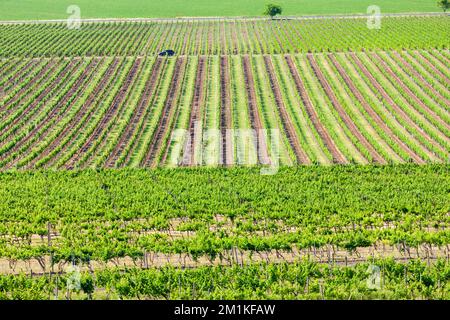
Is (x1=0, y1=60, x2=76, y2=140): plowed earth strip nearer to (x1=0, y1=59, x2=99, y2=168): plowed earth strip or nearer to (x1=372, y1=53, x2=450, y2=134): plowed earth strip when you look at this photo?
(x1=0, y1=59, x2=99, y2=168): plowed earth strip

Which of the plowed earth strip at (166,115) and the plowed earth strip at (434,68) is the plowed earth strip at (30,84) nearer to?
the plowed earth strip at (166,115)

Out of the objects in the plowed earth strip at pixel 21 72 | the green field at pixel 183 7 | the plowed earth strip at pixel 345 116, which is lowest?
the plowed earth strip at pixel 345 116

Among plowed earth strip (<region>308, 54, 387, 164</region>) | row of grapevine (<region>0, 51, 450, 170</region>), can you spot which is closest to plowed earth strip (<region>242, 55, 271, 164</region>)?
row of grapevine (<region>0, 51, 450, 170</region>)

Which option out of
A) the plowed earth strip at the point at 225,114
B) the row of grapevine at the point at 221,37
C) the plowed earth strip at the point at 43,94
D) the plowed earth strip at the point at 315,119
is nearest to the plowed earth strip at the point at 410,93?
the row of grapevine at the point at 221,37
